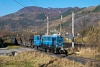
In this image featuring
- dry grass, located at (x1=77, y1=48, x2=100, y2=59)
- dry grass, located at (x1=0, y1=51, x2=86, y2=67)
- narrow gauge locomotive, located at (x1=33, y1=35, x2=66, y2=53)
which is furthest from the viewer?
narrow gauge locomotive, located at (x1=33, y1=35, x2=66, y2=53)

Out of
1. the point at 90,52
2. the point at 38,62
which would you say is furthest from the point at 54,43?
the point at 38,62

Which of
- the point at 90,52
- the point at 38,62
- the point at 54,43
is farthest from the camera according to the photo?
the point at 54,43

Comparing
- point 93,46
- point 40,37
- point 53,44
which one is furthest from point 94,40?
point 40,37

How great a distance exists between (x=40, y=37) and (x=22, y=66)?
29.0 meters

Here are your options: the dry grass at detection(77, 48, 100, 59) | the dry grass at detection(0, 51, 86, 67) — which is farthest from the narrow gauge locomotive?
the dry grass at detection(0, 51, 86, 67)

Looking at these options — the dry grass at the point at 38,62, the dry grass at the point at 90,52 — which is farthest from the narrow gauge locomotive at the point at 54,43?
the dry grass at the point at 38,62

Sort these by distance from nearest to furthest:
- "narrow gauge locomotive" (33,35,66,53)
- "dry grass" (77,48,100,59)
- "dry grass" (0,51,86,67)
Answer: "dry grass" (0,51,86,67), "dry grass" (77,48,100,59), "narrow gauge locomotive" (33,35,66,53)

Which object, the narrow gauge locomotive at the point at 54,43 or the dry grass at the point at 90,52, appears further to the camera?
the narrow gauge locomotive at the point at 54,43

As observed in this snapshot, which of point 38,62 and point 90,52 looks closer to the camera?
point 38,62

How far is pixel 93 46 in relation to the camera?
129 feet

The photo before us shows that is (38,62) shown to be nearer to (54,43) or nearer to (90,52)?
(90,52)

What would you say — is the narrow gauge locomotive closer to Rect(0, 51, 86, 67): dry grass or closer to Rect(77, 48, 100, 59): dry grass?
Rect(77, 48, 100, 59): dry grass

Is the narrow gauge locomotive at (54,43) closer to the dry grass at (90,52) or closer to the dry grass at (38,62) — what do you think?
the dry grass at (90,52)

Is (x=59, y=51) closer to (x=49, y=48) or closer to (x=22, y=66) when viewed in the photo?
(x=49, y=48)
